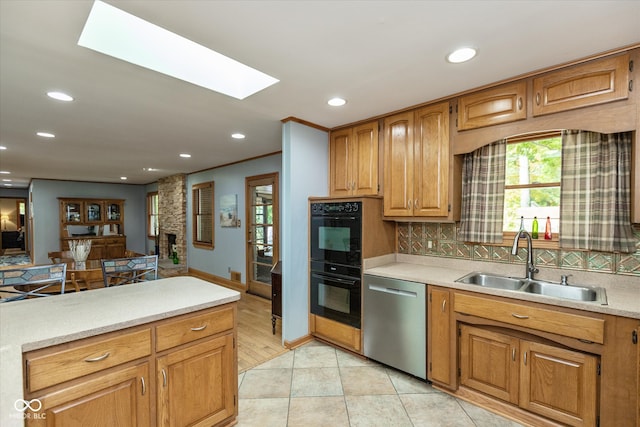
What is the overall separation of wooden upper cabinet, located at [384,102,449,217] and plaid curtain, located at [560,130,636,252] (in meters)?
0.83

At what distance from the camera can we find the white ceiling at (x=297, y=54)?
4.55 feet

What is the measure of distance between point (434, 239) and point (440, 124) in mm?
1106

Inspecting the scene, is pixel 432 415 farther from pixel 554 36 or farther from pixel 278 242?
pixel 278 242

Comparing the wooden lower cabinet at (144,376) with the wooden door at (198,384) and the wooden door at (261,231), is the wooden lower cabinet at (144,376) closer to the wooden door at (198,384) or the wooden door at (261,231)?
the wooden door at (198,384)

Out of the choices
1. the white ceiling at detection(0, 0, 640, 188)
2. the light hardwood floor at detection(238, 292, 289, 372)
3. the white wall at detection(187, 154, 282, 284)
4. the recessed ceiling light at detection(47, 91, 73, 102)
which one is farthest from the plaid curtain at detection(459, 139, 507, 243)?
the recessed ceiling light at detection(47, 91, 73, 102)

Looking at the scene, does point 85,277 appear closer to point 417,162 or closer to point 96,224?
point 417,162

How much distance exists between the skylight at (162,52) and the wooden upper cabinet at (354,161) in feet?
3.89

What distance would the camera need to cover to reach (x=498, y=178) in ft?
8.05

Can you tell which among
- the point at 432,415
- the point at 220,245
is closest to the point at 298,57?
the point at 432,415

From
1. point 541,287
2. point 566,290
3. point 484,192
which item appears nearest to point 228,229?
point 484,192

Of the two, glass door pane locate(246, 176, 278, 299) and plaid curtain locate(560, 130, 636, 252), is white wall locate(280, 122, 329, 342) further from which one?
plaid curtain locate(560, 130, 636, 252)

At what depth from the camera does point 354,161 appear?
122 inches

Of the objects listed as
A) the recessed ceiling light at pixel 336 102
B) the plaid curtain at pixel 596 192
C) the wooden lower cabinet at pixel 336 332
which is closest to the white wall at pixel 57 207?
the wooden lower cabinet at pixel 336 332

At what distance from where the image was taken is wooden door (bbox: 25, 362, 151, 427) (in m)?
1.19
